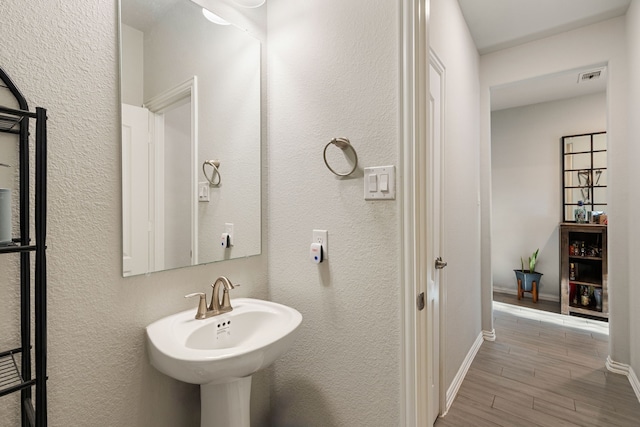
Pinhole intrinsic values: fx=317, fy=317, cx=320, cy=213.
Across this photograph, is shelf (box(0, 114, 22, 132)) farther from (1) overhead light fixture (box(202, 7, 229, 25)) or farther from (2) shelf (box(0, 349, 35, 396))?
(1) overhead light fixture (box(202, 7, 229, 25))

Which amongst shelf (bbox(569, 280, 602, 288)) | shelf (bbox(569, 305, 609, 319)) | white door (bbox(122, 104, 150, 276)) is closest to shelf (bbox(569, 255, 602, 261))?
shelf (bbox(569, 280, 602, 288))

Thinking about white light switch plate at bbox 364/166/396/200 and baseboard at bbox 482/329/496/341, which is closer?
white light switch plate at bbox 364/166/396/200

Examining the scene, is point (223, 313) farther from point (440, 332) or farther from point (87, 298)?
point (440, 332)

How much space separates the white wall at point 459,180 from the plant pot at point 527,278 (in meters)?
1.64

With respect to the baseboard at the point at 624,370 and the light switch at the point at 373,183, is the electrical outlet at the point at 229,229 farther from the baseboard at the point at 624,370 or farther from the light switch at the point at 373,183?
the baseboard at the point at 624,370

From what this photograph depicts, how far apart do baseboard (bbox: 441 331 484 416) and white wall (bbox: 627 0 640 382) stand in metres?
0.98

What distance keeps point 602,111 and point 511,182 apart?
1.18m

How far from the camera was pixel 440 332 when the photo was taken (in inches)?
72.6

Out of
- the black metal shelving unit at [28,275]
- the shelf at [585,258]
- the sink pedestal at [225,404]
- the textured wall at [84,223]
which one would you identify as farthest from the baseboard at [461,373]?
the black metal shelving unit at [28,275]

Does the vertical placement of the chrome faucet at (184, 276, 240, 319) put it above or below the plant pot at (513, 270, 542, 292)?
Answer: above

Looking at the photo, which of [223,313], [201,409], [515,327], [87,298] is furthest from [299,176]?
[515,327]

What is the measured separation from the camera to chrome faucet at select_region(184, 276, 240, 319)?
3.80 ft

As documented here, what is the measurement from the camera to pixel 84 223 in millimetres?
932

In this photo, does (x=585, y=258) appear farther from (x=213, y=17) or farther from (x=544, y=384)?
(x=213, y=17)
